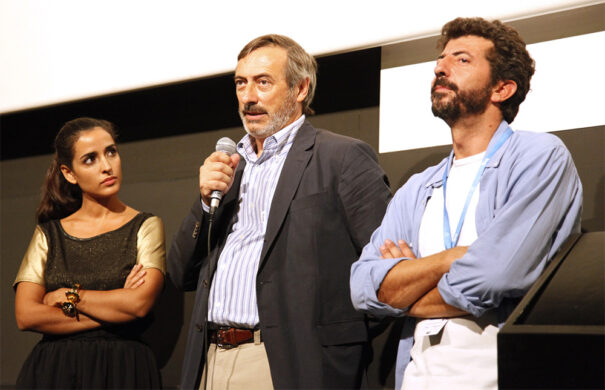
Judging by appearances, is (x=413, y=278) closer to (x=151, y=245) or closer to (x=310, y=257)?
(x=310, y=257)

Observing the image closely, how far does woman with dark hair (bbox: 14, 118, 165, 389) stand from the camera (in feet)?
10.8

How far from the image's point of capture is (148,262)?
133 inches

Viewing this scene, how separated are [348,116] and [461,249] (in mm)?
1518

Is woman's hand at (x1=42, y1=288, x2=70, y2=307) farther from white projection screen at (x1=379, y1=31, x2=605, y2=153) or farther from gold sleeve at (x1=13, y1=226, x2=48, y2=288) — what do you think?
white projection screen at (x1=379, y1=31, x2=605, y2=153)

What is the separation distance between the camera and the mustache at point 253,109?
3023 mm

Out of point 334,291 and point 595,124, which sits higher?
point 595,124

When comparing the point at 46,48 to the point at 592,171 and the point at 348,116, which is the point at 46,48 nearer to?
the point at 348,116

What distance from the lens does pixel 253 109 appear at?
3033mm

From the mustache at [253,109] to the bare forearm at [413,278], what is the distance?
3.22 ft

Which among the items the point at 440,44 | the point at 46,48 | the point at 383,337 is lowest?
the point at 383,337

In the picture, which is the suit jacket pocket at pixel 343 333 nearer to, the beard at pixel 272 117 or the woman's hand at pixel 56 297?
the beard at pixel 272 117

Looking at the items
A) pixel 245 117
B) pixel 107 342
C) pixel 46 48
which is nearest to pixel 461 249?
pixel 245 117

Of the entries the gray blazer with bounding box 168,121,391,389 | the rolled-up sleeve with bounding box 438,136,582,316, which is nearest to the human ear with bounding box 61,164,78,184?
the gray blazer with bounding box 168,121,391,389

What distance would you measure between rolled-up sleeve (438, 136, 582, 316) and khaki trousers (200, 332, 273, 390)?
0.80 m
